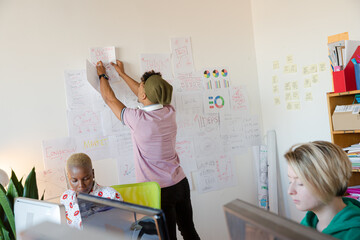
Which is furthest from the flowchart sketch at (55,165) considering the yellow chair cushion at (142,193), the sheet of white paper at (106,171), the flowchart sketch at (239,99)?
the flowchart sketch at (239,99)

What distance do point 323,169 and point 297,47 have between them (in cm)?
234

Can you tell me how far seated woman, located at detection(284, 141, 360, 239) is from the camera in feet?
4.38

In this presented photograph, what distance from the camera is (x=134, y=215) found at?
833 millimetres

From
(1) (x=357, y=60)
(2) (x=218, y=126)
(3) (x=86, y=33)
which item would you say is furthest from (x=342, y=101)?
(3) (x=86, y=33)

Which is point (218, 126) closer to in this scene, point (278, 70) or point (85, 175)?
point (278, 70)

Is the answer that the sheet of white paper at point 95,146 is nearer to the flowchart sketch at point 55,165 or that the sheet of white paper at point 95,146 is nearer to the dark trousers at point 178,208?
the flowchart sketch at point 55,165

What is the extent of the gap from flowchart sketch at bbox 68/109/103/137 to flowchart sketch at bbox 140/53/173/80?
613mm

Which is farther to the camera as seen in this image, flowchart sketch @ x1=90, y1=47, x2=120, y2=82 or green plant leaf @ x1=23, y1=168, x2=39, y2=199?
flowchart sketch @ x1=90, y1=47, x2=120, y2=82

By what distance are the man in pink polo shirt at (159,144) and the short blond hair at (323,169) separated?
4.39ft

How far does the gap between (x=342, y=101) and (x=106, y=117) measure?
6.38ft

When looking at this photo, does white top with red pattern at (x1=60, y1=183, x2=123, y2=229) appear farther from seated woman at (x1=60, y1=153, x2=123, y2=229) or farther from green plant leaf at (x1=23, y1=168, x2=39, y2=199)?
green plant leaf at (x1=23, y1=168, x2=39, y2=199)

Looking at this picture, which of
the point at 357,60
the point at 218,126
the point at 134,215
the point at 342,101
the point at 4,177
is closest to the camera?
the point at 134,215

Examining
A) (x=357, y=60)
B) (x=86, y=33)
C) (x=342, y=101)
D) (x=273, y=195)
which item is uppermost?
(x=86, y=33)

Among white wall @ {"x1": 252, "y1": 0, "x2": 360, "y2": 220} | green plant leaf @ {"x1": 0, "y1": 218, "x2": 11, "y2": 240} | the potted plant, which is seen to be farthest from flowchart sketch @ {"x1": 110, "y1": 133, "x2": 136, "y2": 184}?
white wall @ {"x1": 252, "y1": 0, "x2": 360, "y2": 220}
